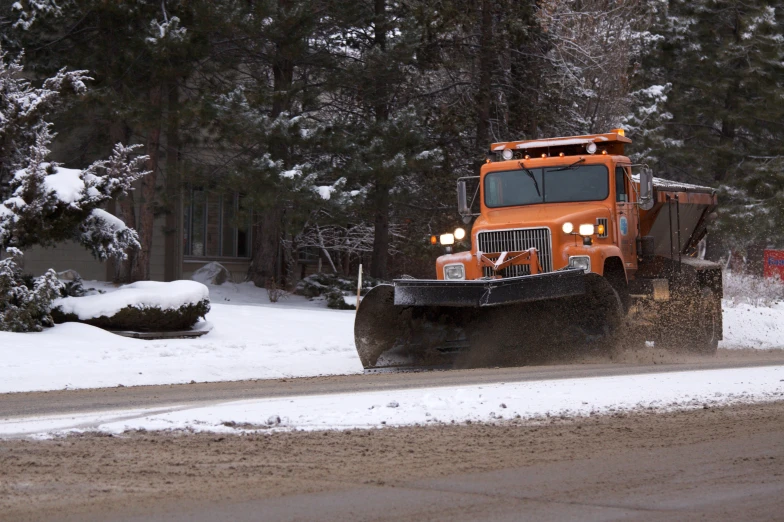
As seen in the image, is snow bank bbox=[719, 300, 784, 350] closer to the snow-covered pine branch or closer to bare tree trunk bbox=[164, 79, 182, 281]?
the snow-covered pine branch

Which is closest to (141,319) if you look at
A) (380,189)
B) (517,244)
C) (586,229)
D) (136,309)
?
(136,309)

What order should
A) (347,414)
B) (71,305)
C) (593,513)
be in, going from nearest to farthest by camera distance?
(593,513), (347,414), (71,305)

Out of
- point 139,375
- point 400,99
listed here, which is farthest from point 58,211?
point 400,99

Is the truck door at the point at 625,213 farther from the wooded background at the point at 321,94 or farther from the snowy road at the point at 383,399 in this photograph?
the wooded background at the point at 321,94

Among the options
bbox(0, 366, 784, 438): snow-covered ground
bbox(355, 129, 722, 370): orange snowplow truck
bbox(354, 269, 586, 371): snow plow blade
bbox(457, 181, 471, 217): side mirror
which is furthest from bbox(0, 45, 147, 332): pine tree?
bbox(0, 366, 784, 438): snow-covered ground

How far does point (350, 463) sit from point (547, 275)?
7091 mm

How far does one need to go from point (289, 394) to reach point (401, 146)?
44.6 ft

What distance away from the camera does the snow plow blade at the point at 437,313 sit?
1318 cm

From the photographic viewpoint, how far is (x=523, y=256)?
1448 centimetres

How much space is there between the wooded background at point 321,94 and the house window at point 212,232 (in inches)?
49.3

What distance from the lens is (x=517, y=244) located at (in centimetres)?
1467

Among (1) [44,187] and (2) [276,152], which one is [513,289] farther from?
(2) [276,152]

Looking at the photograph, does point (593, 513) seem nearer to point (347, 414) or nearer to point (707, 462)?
point (707, 462)

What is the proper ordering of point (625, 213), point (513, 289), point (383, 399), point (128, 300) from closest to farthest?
point (383, 399), point (513, 289), point (625, 213), point (128, 300)
